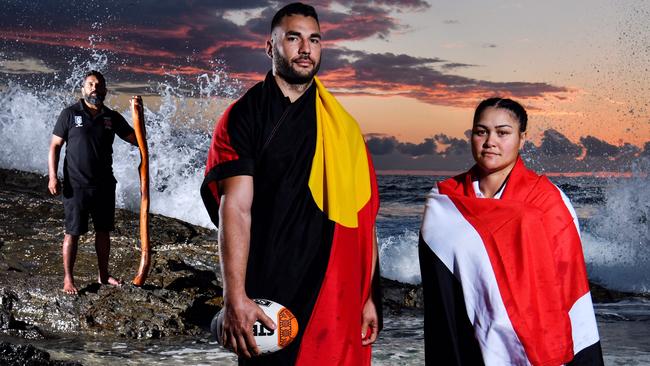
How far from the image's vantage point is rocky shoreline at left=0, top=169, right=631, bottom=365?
22.7 feet

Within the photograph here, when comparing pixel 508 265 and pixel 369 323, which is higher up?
pixel 508 265

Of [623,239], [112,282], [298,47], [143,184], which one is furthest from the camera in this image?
[623,239]

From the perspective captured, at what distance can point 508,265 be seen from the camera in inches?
130

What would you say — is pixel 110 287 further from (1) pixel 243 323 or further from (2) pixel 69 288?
(1) pixel 243 323

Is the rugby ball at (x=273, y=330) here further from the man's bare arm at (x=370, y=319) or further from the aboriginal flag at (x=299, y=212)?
the man's bare arm at (x=370, y=319)

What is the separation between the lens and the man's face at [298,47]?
3213 mm

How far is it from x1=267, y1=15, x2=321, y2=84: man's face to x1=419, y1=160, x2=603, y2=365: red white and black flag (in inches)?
34.7

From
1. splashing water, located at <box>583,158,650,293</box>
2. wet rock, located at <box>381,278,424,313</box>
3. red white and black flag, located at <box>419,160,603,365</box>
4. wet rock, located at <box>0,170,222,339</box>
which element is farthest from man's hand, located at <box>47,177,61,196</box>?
splashing water, located at <box>583,158,650,293</box>

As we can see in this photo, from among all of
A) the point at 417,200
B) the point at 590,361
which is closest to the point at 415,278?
the point at 590,361

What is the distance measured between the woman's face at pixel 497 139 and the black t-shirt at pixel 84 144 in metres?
4.54

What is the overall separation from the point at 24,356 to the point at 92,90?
2.59m

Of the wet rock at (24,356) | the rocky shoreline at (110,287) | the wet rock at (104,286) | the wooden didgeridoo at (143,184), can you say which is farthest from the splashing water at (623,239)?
the wet rock at (24,356)

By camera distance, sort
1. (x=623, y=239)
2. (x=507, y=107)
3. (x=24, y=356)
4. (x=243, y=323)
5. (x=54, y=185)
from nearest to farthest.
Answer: (x=243, y=323), (x=507, y=107), (x=24, y=356), (x=54, y=185), (x=623, y=239)

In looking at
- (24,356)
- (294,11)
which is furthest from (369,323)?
(24,356)
